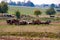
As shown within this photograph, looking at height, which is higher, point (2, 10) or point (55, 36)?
point (55, 36)

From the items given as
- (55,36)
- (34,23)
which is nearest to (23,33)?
(55,36)

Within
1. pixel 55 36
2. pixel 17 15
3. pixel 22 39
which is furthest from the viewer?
pixel 17 15

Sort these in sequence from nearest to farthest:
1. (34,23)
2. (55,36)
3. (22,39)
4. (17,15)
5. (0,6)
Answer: (22,39) < (55,36) < (34,23) < (17,15) < (0,6)

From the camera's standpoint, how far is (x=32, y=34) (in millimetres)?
19750

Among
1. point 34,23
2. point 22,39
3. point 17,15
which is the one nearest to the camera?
point 22,39

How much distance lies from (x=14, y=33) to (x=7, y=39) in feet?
10.3

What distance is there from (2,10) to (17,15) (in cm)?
1192

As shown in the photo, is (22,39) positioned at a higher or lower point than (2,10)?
higher

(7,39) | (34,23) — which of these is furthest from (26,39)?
(34,23)

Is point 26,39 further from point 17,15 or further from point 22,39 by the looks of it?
point 17,15

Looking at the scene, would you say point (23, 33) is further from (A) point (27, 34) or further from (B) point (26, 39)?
(B) point (26, 39)

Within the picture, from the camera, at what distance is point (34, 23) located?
2969 centimetres

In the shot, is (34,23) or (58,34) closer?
(58,34)

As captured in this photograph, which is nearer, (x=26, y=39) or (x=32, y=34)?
(x=26, y=39)
